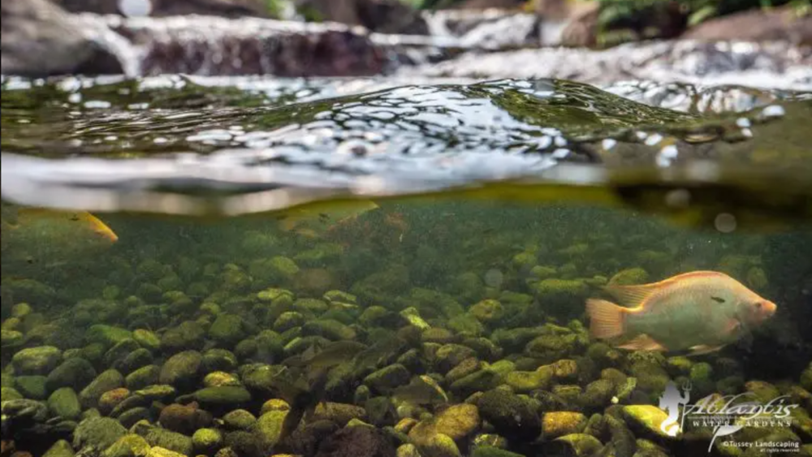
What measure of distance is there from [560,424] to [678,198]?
0.79 m

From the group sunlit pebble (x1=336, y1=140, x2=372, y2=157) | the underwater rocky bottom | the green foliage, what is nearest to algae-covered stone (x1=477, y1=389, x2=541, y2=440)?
the underwater rocky bottom

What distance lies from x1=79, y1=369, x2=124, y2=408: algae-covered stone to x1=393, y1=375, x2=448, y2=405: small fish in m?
0.81

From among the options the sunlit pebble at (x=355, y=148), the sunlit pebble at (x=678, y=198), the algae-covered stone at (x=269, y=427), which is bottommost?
the algae-covered stone at (x=269, y=427)

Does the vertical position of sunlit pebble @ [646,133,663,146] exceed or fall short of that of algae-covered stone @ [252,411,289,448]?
it exceeds it

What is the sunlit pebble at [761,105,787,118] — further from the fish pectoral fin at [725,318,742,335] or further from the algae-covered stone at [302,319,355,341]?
the algae-covered stone at [302,319,355,341]

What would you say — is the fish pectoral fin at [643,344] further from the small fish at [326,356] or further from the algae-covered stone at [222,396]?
the algae-covered stone at [222,396]

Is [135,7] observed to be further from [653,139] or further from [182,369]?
[653,139]

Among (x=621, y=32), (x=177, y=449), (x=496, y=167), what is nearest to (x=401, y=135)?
(x=496, y=167)

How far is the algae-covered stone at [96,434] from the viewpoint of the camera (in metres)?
1.78

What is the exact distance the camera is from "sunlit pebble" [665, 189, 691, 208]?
6.41ft

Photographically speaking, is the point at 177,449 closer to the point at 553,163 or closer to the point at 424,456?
the point at 424,456

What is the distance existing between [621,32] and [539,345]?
11.0 metres

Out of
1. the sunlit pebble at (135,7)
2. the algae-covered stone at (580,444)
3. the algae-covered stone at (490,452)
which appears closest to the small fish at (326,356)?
the algae-covered stone at (490,452)

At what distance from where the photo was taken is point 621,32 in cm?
1165
